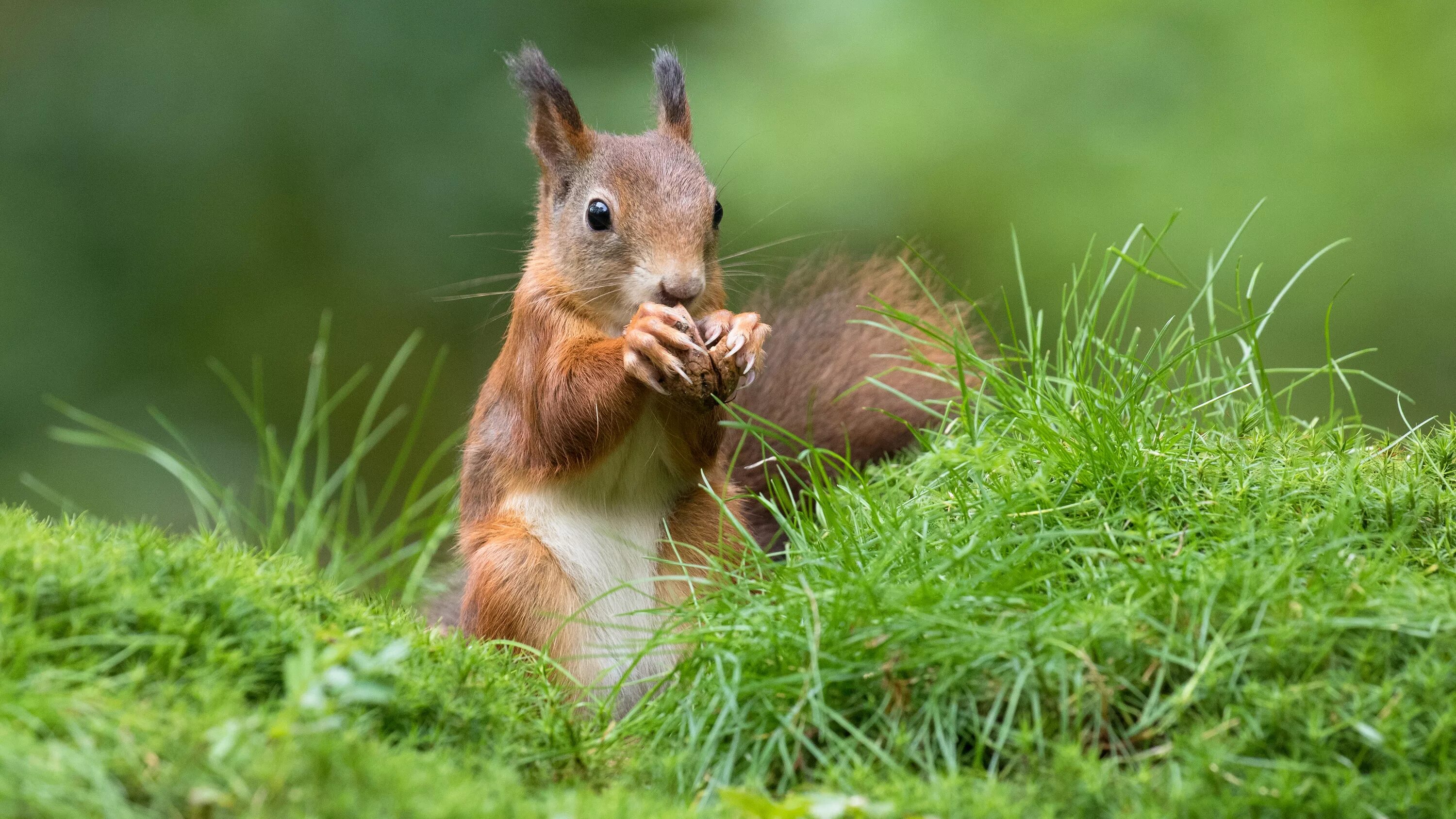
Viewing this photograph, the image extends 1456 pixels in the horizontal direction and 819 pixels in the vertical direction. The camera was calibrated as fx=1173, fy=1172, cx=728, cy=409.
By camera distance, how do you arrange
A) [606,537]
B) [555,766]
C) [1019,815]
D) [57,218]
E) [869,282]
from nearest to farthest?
1. [1019,815]
2. [555,766]
3. [606,537]
4. [869,282]
5. [57,218]

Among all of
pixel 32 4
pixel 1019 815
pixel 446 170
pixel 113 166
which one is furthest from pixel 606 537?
pixel 32 4

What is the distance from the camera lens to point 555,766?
171 centimetres

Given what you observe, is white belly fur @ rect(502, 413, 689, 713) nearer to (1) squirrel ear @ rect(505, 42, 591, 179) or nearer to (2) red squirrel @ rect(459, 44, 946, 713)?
(2) red squirrel @ rect(459, 44, 946, 713)

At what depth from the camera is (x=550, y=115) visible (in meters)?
2.74

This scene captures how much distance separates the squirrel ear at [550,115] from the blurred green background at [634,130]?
146 centimetres

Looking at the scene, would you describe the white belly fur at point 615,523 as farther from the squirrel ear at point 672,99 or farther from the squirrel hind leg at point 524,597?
the squirrel ear at point 672,99

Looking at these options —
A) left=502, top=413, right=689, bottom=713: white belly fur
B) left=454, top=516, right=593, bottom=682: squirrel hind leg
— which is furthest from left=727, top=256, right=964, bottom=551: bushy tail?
left=454, top=516, right=593, bottom=682: squirrel hind leg

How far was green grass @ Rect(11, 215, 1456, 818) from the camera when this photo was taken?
1280mm

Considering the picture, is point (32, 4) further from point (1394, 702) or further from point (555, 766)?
point (1394, 702)

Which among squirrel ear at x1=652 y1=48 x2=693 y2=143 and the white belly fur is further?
squirrel ear at x1=652 y1=48 x2=693 y2=143

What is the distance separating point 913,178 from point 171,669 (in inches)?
138

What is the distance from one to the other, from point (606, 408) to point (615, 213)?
18.9 inches

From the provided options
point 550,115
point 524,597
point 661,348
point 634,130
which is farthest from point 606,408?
point 634,130

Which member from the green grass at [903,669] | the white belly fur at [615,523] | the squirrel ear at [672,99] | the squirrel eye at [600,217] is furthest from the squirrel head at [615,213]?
the green grass at [903,669]
